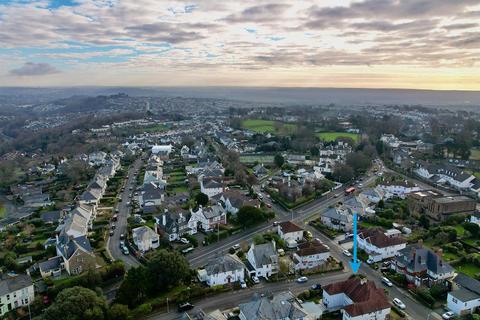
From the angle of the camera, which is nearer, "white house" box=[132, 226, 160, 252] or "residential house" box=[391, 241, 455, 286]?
"residential house" box=[391, 241, 455, 286]

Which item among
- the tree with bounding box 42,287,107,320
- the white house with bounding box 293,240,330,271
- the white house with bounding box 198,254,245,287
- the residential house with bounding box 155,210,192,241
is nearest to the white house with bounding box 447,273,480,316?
the white house with bounding box 293,240,330,271

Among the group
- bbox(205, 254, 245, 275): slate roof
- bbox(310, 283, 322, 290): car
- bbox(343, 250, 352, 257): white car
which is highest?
bbox(205, 254, 245, 275): slate roof

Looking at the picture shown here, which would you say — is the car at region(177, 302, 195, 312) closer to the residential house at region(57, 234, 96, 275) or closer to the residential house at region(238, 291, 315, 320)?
the residential house at region(238, 291, 315, 320)

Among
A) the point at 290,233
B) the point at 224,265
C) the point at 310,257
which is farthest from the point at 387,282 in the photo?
the point at 224,265

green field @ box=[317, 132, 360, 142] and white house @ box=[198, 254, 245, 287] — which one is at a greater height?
green field @ box=[317, 132, 360, 142]

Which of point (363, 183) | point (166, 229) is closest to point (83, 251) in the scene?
point (166, 229)

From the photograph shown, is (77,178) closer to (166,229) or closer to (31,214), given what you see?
(31,214)

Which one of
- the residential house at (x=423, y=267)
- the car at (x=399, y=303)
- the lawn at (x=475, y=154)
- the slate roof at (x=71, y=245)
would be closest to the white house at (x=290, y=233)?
the residential house at (x=423, y=267)

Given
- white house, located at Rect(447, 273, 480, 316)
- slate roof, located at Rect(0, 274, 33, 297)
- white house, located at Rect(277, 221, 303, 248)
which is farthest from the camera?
white house, located at Rect(277, 221, 303, 248)

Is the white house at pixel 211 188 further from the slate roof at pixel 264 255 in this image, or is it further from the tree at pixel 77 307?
the tree at pixel 77 307
